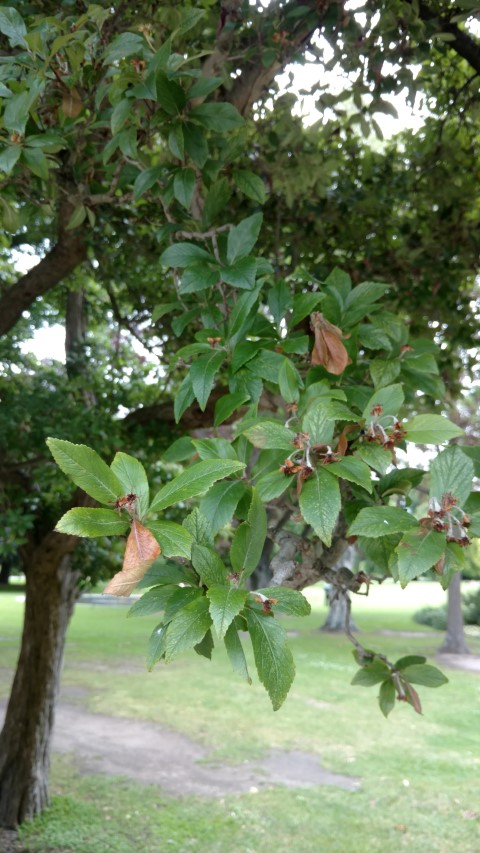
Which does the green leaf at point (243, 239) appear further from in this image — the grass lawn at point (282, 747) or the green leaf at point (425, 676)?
the grass lawn at point (282, 747)

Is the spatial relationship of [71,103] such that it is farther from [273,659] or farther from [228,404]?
[273,659]

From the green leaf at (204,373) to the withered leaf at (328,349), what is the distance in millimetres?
194

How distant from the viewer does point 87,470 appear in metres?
1.03

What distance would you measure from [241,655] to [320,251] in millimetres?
3372

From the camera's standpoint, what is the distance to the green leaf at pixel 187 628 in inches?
39.9

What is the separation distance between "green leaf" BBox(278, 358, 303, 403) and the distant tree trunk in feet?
51.3

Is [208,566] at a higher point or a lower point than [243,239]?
lower

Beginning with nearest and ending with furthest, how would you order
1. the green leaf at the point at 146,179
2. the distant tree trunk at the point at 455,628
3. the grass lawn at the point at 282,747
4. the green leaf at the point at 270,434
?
the green leaf at the point at 270,434
the green leaf at the point at 146,179
the grass lawn at the point at 282,747
the distant tree trunk at the point at 455,628

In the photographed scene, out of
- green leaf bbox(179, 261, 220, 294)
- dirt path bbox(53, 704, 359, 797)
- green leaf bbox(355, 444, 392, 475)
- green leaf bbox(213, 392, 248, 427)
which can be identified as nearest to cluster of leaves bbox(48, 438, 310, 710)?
green leaf bbox(355, 444, 392, 475)

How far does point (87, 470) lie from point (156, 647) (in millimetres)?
301

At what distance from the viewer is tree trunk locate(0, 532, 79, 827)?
620 cm

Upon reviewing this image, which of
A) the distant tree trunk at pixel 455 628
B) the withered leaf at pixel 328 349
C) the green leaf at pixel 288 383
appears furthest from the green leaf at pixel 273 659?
the distant tree trunk at pixel 455 628

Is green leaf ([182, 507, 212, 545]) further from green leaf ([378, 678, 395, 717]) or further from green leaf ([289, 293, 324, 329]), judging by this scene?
green leaf ([378, 678, 395, 717])

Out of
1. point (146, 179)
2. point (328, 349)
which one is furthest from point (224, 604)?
point (146, 179)
